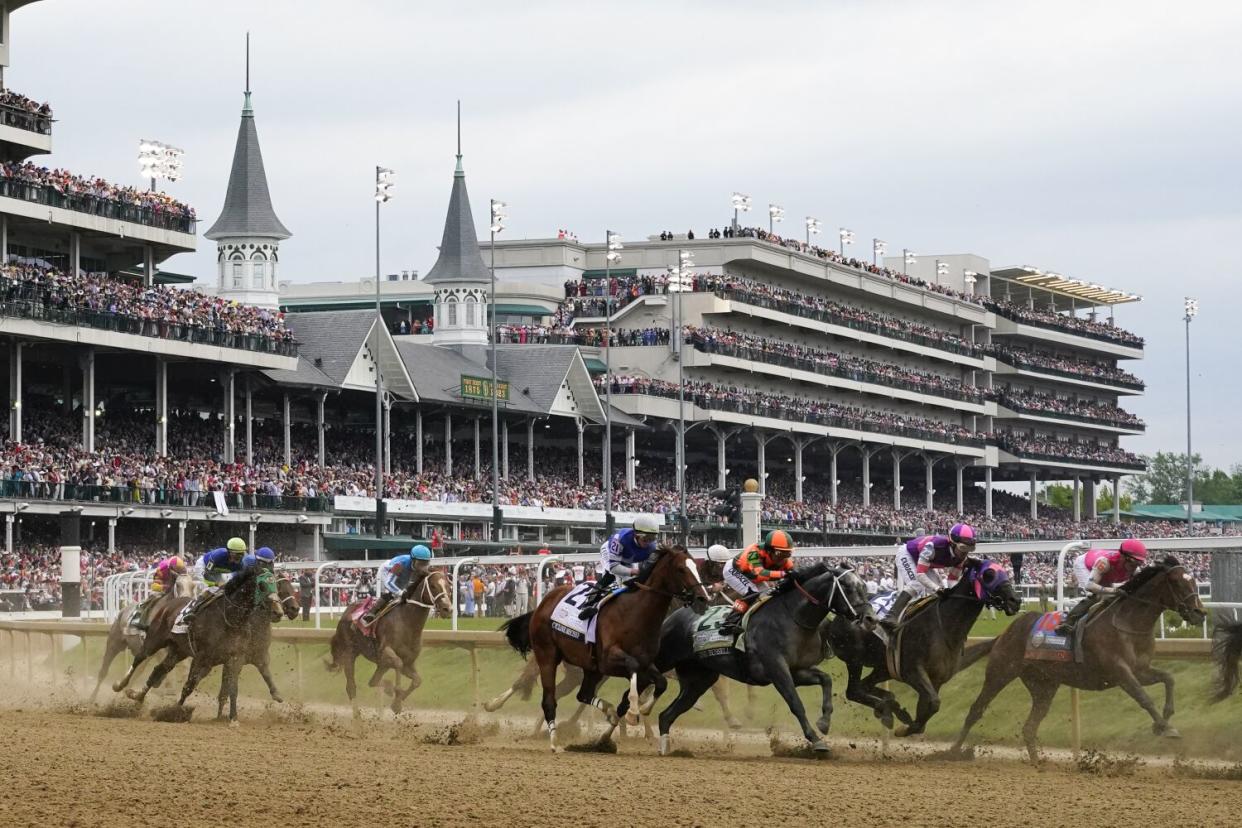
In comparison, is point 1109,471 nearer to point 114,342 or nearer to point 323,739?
point 114,342

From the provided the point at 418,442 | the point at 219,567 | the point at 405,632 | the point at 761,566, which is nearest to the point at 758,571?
the point at 761,566

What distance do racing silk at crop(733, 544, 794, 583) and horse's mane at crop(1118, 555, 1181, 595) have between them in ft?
8.63

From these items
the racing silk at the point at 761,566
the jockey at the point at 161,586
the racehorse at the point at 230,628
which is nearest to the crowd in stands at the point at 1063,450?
the jockey at the point at 161,586

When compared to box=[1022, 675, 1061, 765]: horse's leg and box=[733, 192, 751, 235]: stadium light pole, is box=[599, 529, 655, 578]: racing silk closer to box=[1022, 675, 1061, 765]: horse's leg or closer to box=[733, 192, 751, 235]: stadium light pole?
box=[1022, 675, 1061, 765]: horse's leg

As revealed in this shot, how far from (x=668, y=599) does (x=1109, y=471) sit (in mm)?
89797

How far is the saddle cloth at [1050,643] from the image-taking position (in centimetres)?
1481

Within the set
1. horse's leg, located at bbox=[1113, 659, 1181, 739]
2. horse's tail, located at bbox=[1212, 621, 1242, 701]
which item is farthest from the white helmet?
horse's tail, located at bbox=[1212, 621, 1242, 701]

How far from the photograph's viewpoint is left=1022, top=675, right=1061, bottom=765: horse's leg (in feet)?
49.9

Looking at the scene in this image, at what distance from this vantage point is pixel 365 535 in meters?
49.9

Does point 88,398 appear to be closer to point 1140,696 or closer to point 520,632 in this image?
point 520,632

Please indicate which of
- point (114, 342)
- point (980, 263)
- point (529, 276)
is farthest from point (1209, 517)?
point (114, 342)

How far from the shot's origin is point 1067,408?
322 ft

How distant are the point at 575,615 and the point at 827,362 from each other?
210ft

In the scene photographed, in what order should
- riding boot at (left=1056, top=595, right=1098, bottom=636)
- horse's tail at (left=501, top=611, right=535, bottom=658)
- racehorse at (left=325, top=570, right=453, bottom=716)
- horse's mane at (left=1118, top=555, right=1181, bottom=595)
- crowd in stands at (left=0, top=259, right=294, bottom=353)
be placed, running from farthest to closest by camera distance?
crowd in stands at (left=0, top=259, right=294, bottom=353), racehorse at (left=325, top=570, right=453, bottom=716), horse's tail at (left=501, top=611, right=535, bottom=658), riding boot at (left=1056, top=595, right=1098, bottom=636), horse's mane at (left=1118, top=555, right=1181, bottom=595)
